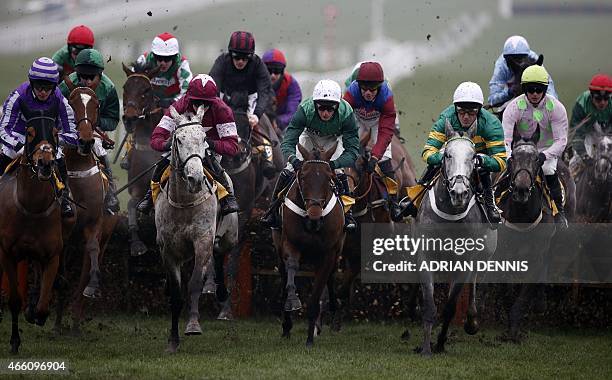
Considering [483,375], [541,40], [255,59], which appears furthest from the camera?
[541,40]

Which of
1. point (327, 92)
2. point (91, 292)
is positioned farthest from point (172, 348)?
point (327, 92)

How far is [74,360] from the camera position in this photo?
10477 mm

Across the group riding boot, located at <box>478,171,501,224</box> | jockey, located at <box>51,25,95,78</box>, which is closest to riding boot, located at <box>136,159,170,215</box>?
jockey, located at <box>51,25,95,78</box>

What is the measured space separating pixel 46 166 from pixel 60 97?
1071mm

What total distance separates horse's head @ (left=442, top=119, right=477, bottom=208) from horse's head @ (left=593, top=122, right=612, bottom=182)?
458 cm

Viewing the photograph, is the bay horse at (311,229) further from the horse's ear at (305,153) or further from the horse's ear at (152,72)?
the horse's ear at (152,72)

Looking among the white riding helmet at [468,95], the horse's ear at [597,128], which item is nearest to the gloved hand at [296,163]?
the white riding helmet at [468,95]

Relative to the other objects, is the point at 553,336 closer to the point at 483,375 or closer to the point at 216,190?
the point at 483,375

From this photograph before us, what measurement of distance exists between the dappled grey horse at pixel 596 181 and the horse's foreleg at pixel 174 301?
6.15 m

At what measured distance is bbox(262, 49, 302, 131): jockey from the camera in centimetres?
1666

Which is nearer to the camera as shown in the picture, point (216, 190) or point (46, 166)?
point (46, 166)

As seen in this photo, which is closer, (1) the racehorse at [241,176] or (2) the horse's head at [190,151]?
(2) the horse's head at [190,151]

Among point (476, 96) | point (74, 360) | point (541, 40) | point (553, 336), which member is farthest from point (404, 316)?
point (541, 40)

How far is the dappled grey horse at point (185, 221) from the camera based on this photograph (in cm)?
1090
